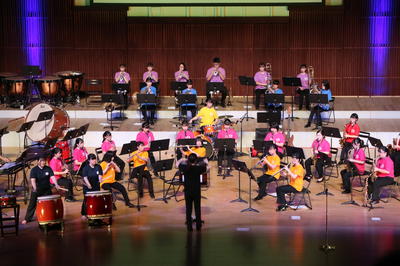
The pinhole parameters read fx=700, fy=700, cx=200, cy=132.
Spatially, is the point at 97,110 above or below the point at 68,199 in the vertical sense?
above

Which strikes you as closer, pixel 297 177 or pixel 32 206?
pixel 32 206

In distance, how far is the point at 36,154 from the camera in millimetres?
14242

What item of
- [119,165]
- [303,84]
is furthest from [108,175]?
[303,84]

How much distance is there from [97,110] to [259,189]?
24.6 feet

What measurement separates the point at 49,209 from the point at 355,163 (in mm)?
6059

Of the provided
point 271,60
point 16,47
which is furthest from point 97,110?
point 271,60

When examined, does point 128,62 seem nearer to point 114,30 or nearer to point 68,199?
point 114,30

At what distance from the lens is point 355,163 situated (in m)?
13.8

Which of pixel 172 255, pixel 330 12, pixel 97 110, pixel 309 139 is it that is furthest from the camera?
pixel 330 12

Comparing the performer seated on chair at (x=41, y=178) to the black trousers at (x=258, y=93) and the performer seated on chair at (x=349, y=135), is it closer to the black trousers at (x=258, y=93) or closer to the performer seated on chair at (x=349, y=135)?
the performer seated on chair at (x=349, y=135)

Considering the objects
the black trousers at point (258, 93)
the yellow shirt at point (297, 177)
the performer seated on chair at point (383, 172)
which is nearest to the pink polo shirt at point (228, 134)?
the yellow shirt at point (297, 177)

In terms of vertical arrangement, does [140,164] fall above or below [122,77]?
below

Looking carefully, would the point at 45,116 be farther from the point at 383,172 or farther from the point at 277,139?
the point at 383,172

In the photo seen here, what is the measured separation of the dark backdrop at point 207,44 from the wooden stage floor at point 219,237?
817 cm
